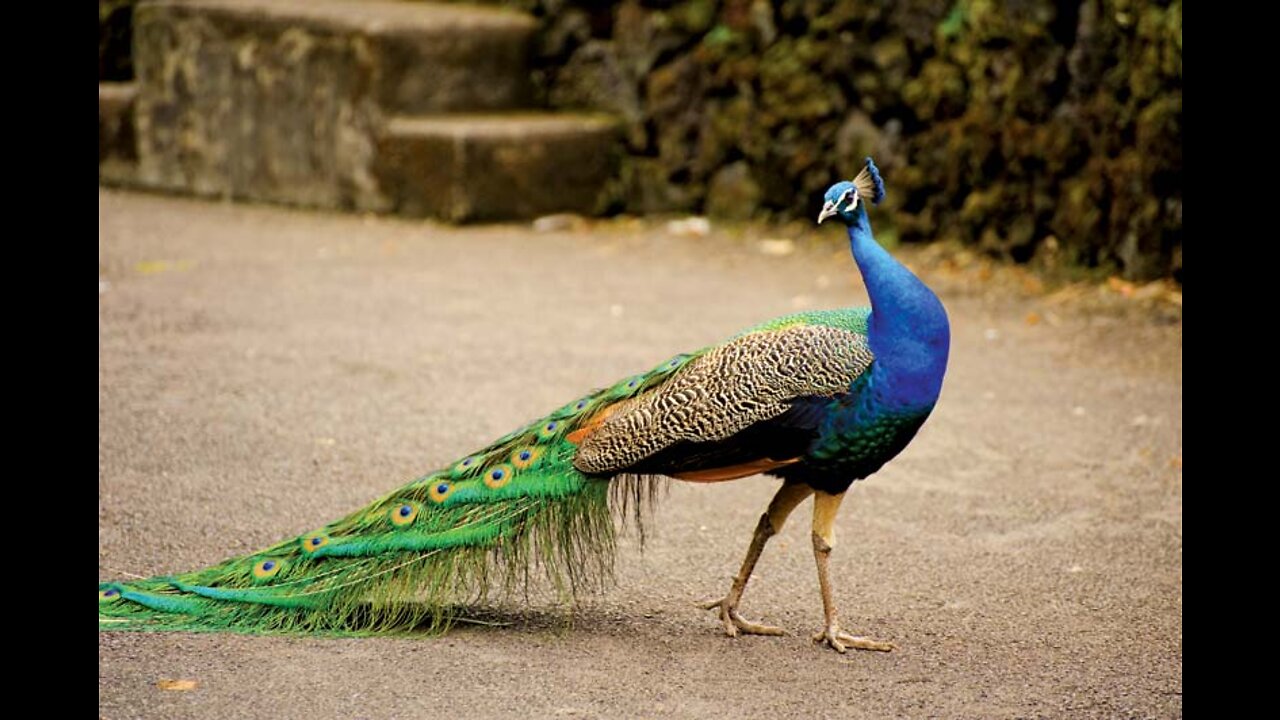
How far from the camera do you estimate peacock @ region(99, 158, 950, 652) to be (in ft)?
13.5

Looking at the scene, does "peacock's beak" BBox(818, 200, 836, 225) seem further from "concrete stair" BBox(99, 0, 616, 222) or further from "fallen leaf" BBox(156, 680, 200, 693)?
"concrete stair" BBox(99, 0, 616, 222)

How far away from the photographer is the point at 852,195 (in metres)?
4.22

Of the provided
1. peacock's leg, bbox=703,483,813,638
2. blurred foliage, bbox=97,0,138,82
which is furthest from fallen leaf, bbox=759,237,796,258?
peacock's leg, bbox=703,483,813,638

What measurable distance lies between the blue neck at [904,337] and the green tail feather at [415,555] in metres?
0.55

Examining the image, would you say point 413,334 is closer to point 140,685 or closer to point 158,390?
point 158,390

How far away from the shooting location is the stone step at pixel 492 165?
10.4 meters

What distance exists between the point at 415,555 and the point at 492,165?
253 inches

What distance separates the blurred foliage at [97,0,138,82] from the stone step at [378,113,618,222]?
2852 millimetres

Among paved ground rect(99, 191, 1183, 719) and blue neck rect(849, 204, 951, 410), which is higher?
blue neck rect(849, 204, 951, 410)

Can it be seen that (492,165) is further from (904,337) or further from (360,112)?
(904,337)

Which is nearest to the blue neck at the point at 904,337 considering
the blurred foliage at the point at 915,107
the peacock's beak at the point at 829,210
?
the peacock's beak at the point at 829,210

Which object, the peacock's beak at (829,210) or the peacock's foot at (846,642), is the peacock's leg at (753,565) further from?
the peacock's beak at (829,210)

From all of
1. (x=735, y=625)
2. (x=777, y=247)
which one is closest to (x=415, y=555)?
(x=735, y=625)
